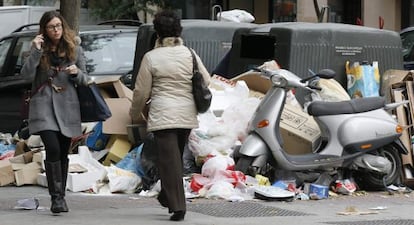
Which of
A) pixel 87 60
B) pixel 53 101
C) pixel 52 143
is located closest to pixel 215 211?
pixel 52 143

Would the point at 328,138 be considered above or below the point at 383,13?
below

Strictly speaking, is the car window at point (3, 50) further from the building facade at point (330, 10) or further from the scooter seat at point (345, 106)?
the building facade at point (330, 10)

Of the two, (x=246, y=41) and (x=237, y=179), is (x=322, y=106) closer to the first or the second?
(x=237, y=179)

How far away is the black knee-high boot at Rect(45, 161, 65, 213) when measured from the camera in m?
7.82

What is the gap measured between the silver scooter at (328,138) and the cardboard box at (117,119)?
4.48 ft

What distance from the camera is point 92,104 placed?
8062 mm

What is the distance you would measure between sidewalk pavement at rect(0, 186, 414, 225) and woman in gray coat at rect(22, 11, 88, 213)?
360mm

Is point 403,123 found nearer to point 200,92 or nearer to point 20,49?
point 200,92

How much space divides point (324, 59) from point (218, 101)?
1462 mm

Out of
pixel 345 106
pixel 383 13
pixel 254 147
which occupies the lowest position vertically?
pixel 254 147

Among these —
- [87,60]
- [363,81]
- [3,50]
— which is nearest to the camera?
[363,81]

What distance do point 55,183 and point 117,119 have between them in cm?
251

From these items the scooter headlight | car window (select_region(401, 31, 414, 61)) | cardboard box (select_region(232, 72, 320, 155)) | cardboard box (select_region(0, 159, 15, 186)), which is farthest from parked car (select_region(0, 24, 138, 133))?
car window (select_region(401, 31, 414, 61))

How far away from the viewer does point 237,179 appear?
30.2 ft
